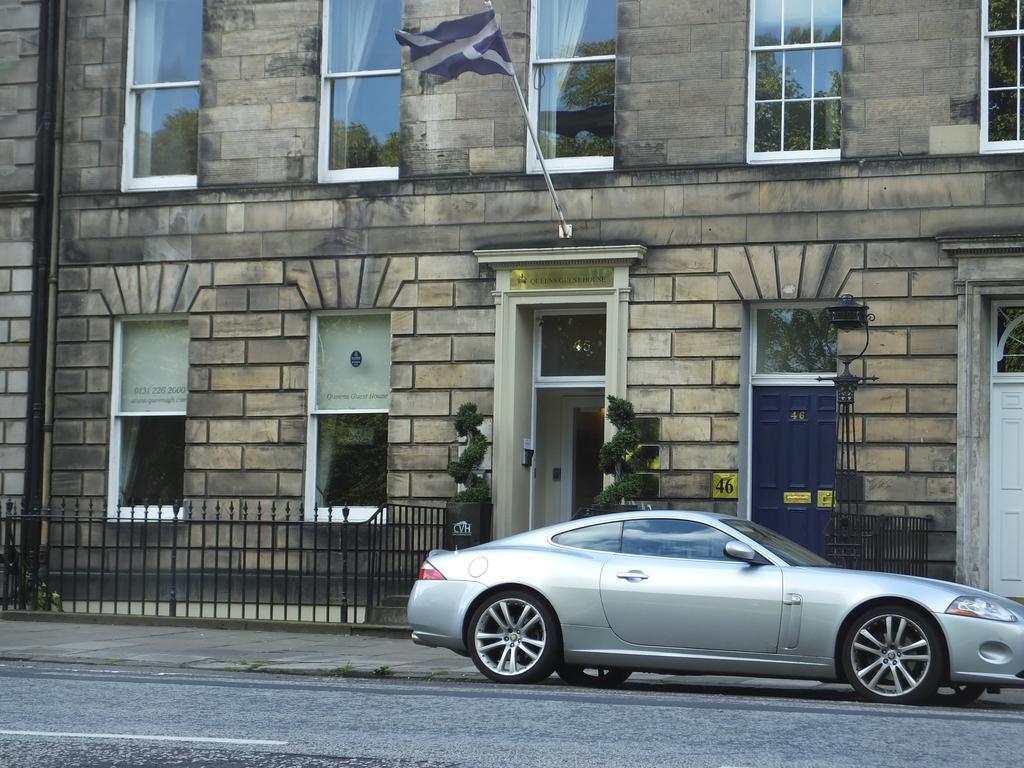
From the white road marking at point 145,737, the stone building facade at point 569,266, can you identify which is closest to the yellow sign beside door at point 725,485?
the stone building facade at point 569,266

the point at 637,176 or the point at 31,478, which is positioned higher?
the point at 637,176

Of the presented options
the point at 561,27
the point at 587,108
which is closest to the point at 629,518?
the point at 587,108

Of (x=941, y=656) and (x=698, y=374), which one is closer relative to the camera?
(x=941, y=656)

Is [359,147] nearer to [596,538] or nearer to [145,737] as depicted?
[596,538]

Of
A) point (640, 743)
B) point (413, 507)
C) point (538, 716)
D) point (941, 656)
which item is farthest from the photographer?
point (413, 507)

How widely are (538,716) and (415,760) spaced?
1.78 metres

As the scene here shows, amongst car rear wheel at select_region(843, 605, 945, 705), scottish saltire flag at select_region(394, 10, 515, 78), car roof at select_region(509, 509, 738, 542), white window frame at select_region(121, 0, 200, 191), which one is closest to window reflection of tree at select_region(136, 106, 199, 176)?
white window frame at select_region(121, 0, 200, 191)

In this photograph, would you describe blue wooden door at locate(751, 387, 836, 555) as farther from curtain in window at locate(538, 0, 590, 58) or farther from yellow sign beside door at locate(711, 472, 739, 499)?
curtain in window at locate(538, 0, 590, 58)

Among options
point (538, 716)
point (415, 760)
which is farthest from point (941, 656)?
point (415, 760)

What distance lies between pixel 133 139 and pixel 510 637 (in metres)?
11.4

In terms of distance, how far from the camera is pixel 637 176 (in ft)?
61.7

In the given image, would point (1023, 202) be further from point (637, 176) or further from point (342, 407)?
point (342, 407)

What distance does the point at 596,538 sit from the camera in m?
12.2

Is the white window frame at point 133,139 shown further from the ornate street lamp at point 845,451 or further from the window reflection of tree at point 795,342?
the ornate street lamp at point 845,451
